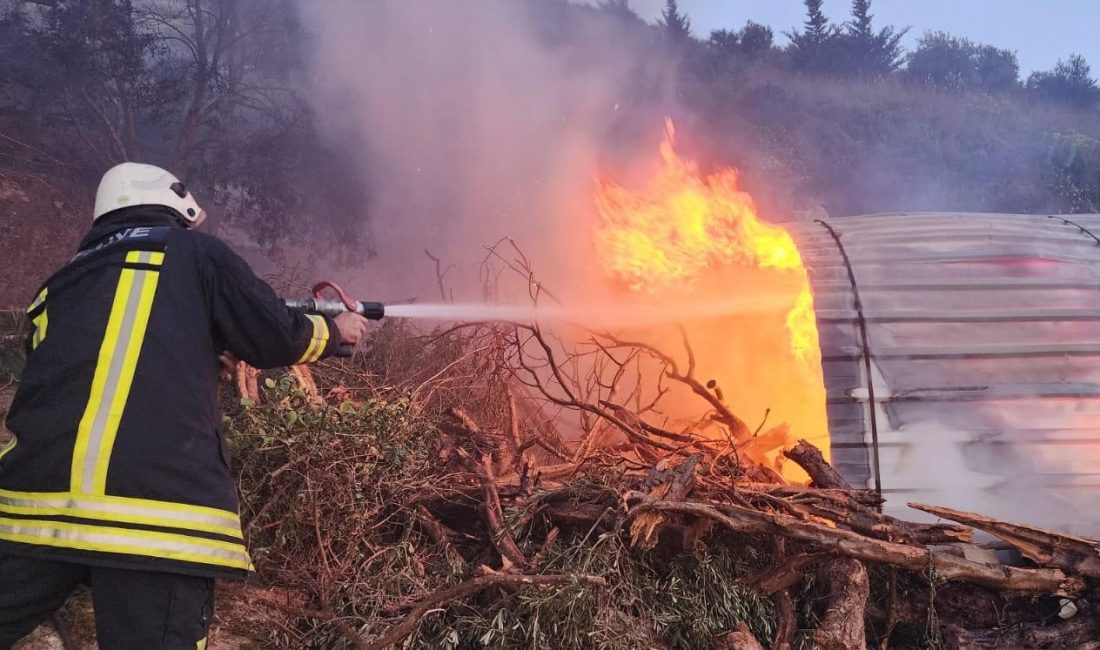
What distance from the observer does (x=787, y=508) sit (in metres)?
3.34

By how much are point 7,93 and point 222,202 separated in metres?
2.70

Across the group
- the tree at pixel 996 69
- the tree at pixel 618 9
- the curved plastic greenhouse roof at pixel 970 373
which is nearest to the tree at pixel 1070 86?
the tree at pixel 996 69

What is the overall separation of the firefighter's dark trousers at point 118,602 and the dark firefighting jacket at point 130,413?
7 centimetres

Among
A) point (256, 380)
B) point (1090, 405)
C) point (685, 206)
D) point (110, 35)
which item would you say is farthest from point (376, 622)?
point (110, 35)

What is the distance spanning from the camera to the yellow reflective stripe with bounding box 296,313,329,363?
2.50 m

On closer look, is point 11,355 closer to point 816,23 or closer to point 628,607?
point 628,607

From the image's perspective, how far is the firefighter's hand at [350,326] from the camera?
9.07 ft

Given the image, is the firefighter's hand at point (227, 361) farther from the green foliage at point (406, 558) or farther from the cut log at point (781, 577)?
the cut log at point (781, 577)

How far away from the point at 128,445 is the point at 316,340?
68cm

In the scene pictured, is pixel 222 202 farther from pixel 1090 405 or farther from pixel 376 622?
pixel 1090 405

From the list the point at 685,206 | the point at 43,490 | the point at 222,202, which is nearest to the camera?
the point at 43,490

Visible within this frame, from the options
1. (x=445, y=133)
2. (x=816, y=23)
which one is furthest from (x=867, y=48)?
(x=445, y=133)

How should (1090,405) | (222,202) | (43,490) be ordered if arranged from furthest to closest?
(222,202) < (1090,405) < (43,490)

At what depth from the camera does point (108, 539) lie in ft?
6.66
